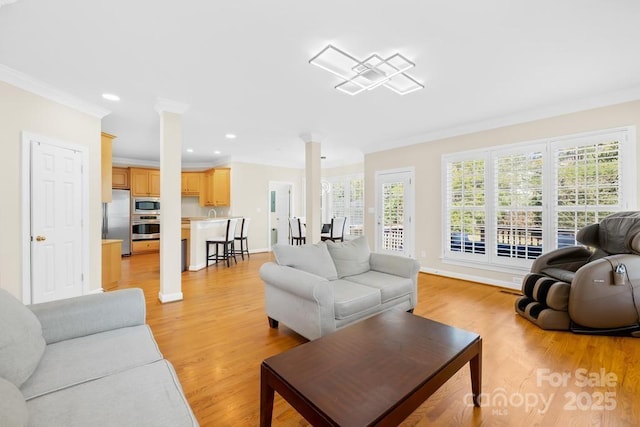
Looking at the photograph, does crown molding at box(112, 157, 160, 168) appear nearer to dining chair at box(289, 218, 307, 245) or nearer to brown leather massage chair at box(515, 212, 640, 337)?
dining chair at box(289, 218, 307, 245)

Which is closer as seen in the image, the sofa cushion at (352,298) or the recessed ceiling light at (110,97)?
the sofa cushion at (352,298)

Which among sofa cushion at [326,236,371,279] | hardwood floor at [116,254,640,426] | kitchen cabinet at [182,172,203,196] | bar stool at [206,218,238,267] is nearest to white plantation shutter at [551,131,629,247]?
hardwood floor at [116,254,640,426]

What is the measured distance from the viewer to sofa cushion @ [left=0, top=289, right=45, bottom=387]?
1.09 metres

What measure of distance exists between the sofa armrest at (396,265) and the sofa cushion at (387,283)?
7 cm

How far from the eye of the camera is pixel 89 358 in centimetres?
136

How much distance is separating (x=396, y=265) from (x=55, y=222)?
405cm

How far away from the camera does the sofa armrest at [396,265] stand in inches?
121

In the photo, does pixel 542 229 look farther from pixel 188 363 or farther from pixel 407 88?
pixel 188 363

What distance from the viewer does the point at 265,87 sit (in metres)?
3.21

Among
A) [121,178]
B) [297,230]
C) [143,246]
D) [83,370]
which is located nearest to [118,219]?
[143,246]

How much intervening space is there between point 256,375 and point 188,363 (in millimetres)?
590

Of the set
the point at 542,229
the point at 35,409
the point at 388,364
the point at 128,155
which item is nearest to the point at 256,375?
the point at 388,364

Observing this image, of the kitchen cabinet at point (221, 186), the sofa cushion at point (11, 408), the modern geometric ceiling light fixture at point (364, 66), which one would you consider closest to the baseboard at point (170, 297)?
the sofa cushion at point (11, 408)

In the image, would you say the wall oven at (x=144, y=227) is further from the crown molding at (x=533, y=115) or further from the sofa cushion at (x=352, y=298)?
the sofa cushion at (x=352, y=298)
